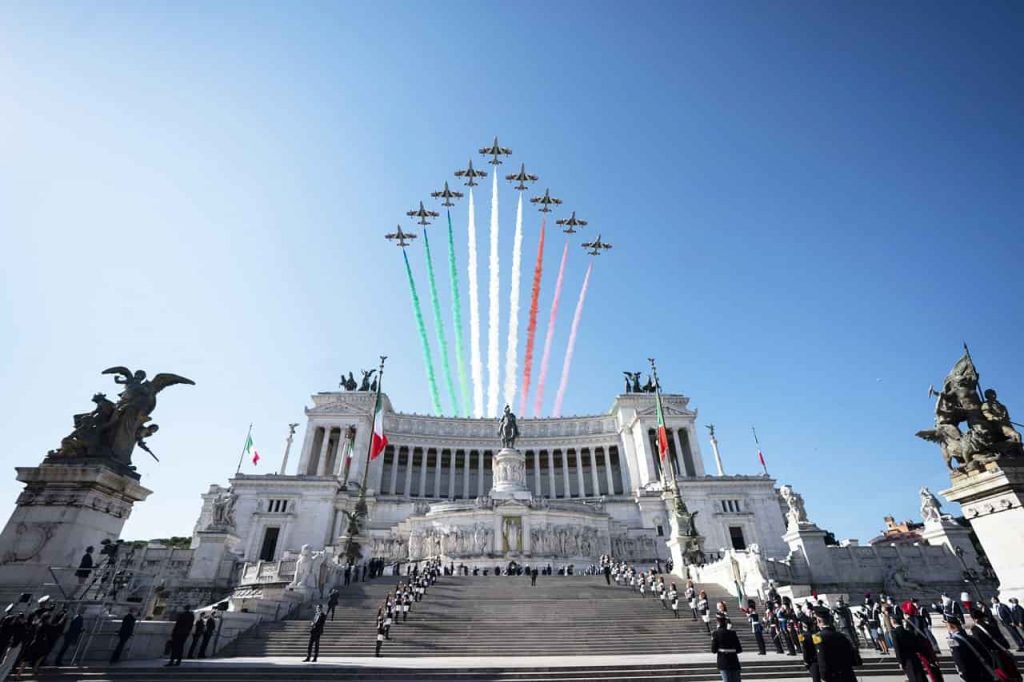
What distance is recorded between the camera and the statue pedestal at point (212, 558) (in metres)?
31.5

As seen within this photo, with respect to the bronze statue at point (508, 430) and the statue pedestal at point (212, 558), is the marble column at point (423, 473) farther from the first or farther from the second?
the statue pedestal at point (212, 558)

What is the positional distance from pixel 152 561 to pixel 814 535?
42.6 meters

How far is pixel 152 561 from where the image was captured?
31859 mm

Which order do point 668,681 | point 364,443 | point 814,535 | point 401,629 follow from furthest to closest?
point 364,443 < point 814,535 < point 401,629 < point 668,681

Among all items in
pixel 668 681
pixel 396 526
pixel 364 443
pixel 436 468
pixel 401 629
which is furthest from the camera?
pixel 436 468

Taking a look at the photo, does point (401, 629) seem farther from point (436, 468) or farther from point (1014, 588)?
point (436, 468)

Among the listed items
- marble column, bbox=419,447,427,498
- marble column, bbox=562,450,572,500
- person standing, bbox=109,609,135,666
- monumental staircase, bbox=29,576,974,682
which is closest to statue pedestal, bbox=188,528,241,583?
monumental staircase, bbox=29,576,974,682

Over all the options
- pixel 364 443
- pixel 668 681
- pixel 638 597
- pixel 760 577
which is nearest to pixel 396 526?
pixel 364 443

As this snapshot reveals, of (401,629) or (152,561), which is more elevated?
(152,561)

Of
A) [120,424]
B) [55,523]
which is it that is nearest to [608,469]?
[120,424]

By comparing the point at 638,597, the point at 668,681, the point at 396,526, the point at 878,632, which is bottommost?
the point at 668,681

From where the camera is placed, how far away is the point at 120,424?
43.9 ft

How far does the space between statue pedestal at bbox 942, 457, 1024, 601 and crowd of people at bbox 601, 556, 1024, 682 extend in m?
0.80

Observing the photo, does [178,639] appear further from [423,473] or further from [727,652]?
[423,473]
